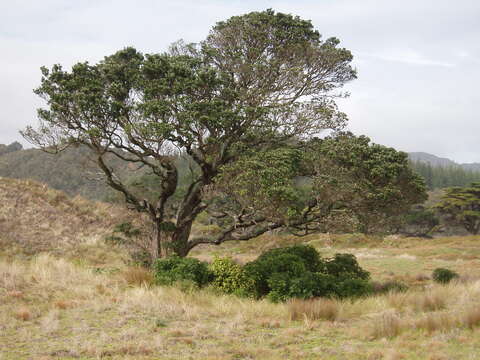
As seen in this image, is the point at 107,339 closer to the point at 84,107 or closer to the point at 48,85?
the point at 84,107

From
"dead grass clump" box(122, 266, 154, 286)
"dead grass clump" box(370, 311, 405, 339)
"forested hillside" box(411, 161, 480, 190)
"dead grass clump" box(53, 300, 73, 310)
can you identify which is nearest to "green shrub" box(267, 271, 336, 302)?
"dead grass clump" box(370, 311, 405, 339)

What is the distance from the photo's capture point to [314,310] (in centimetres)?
997

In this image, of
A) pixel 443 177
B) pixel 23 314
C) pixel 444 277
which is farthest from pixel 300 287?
pixel 443 177

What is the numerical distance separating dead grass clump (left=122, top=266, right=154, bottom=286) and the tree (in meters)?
47.0

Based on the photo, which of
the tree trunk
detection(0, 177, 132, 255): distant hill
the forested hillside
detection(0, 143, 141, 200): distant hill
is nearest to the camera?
the tree trunk

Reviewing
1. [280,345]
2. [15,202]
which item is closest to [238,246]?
[15,202]

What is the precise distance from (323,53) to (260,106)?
3109 mm

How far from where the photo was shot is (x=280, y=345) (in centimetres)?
776

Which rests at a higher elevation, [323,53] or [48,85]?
[323,53]

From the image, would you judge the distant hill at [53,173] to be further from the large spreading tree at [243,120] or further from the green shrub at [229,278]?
the green shrub at [229,278]

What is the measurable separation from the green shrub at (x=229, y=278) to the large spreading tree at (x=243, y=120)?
1840 mm

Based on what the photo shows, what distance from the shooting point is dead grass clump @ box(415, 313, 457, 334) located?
8320 mm

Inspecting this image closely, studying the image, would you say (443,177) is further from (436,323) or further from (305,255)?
(436,323)

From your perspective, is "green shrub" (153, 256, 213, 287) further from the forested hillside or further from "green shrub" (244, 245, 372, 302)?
the forested hillside
